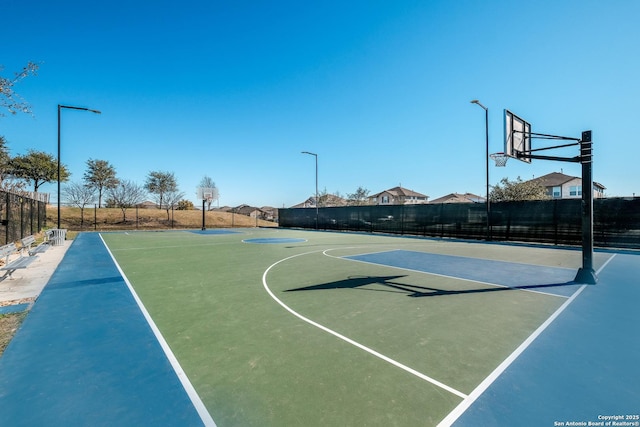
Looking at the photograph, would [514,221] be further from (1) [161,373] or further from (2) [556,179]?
(2) [556,179]

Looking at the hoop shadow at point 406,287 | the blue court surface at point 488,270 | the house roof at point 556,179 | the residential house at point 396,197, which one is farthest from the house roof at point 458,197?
the hoop shadow at point 406,287

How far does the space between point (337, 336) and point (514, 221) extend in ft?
56.2

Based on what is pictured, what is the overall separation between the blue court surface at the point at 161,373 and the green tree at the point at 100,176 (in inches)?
1584

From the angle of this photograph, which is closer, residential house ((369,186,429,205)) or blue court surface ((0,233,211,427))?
blue court surface ((0,233,211,427))

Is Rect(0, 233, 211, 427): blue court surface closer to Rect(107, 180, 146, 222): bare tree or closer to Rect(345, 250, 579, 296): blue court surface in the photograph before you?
Rect(345, 250, 579, 296): blue court surface

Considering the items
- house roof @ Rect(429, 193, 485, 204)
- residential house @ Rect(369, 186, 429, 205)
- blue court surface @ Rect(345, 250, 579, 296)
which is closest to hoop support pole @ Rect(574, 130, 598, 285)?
blue court surface @ Rect(345, 250, 579, 296)

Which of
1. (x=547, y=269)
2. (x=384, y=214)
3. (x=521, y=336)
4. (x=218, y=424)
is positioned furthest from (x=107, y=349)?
(x=384, y=214)

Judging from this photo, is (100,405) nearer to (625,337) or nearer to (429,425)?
(429,425)

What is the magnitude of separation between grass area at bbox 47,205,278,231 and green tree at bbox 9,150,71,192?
5.22 metres

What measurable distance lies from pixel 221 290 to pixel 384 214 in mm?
18685

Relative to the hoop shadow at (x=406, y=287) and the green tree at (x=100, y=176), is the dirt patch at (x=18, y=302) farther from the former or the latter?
the green tree at (x=100, y=176)

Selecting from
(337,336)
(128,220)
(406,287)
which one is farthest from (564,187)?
(128,220)

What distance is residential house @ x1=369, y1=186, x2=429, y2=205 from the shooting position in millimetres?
70250

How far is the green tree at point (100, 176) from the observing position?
3884 cm
